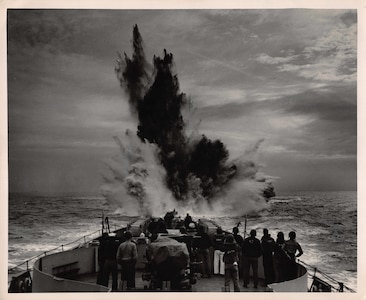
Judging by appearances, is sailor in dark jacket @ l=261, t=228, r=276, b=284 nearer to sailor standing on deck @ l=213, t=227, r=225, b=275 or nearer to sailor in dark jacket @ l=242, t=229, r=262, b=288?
sailor in dark jacket @ l=242, t=229, r=262, b=288

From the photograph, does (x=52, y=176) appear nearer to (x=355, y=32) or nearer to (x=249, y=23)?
(x=249, y=23)

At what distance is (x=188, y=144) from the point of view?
427 centimetres

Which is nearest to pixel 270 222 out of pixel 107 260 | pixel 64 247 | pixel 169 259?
pixel 169 259

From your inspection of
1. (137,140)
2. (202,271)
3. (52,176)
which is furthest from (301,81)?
(52,176)

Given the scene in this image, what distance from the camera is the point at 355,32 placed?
163 inches

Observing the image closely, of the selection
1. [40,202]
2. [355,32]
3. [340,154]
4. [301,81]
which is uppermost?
[355,32]

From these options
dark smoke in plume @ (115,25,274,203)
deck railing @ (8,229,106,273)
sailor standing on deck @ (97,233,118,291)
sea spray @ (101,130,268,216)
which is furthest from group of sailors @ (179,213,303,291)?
deck railing @ (8,229,106,273)

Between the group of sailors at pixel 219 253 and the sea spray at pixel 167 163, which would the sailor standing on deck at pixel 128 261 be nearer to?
the group of sailors at pixel 219 253

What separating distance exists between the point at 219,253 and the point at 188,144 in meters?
0.90

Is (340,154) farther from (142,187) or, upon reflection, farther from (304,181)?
(142,187)

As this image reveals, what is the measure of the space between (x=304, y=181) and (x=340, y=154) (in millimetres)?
349

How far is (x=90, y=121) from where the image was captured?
420cm

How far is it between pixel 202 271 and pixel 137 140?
3.79 ft
